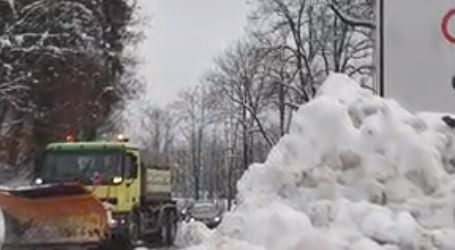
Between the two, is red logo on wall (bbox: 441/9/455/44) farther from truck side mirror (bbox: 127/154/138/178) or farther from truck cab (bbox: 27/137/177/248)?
truck side mirror (bbox: 127/154/138/178)

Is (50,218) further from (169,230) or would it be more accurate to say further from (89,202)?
(169,230)

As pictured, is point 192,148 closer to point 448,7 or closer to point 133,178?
point 133,178

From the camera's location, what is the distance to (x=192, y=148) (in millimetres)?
88125

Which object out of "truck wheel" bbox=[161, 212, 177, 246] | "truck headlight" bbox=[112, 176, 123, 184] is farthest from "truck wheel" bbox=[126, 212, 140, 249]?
"truck wheel" bbox=[161, 212, 177, 246]

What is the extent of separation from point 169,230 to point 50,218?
9.24 metres

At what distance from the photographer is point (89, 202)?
22344mm

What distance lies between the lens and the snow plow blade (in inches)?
883

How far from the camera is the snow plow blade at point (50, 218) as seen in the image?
22438mm

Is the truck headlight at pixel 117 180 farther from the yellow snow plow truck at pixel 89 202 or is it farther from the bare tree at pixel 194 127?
the bare tree at pixel 194 127

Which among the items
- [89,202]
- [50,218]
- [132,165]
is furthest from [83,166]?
[89,202]

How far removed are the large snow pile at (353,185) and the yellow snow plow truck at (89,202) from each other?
16967 millimetres

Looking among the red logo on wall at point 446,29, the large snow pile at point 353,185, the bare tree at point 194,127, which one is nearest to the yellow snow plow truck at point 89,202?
the large snow pile at point 353,185

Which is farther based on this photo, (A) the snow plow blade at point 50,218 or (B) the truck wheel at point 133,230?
(B) the truck wheel at point 133,230

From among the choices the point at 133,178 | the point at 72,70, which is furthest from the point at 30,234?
the point at 72,70
